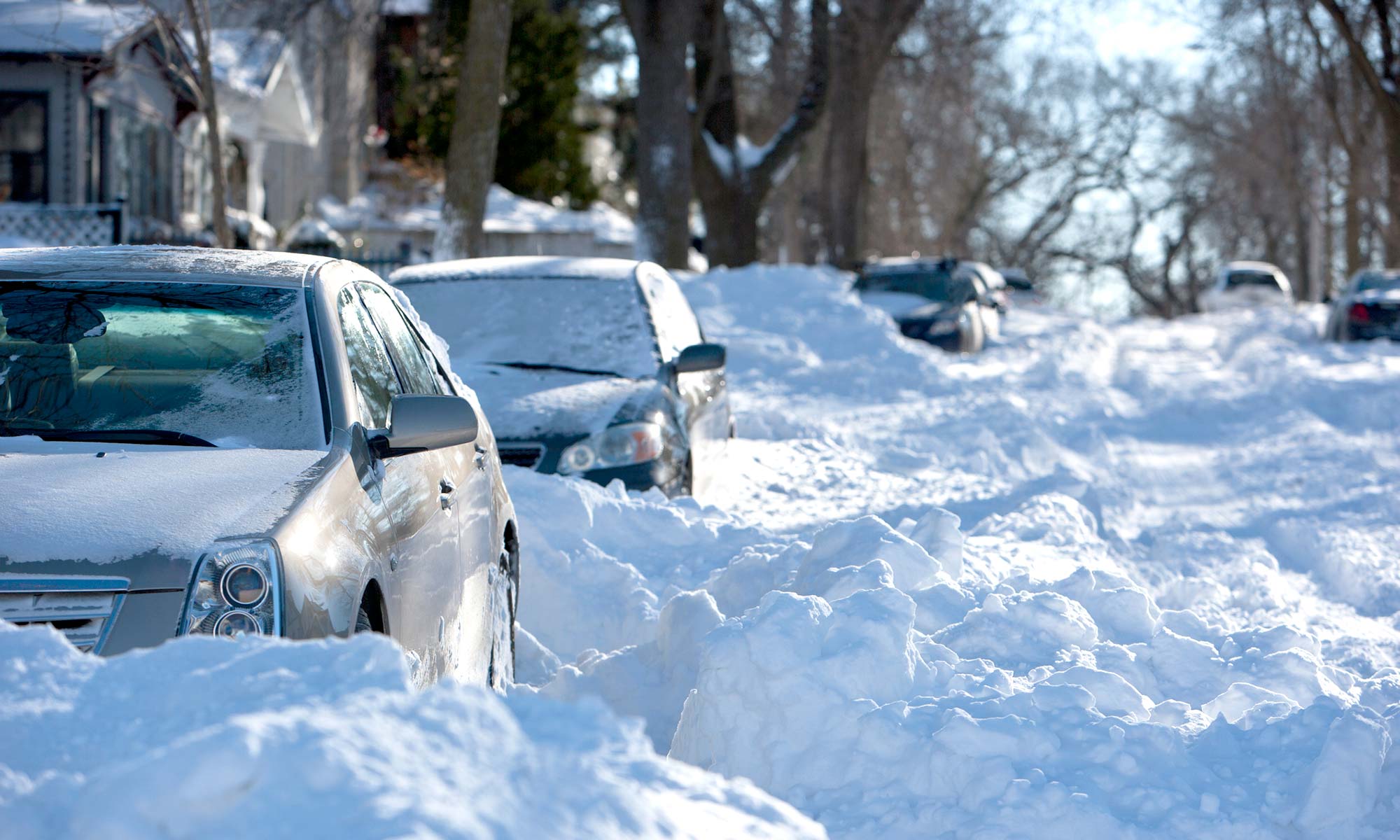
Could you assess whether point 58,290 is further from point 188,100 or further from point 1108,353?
point 1108,353

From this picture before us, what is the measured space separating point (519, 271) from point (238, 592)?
5.96 meters

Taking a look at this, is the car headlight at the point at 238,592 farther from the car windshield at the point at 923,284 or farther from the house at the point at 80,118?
the car windshield at the point at 923,284

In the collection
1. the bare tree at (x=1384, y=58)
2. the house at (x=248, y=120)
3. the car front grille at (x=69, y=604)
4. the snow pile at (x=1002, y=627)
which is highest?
the bare tree at (x=1384, y=58)

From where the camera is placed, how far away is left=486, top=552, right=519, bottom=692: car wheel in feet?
16.4

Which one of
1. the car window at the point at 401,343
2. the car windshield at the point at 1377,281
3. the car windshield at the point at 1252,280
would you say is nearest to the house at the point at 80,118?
the car window at the point at 401,343

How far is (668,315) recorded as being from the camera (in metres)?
9.30

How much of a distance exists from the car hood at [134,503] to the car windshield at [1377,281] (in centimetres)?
2458

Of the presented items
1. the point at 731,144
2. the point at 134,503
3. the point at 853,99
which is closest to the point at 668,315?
the point at 134,503

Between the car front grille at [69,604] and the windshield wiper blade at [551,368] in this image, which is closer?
the car front grille at [69,604]

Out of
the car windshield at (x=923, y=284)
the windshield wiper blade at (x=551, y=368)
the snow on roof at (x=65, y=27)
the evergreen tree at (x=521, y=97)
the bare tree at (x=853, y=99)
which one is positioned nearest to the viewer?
the windshield wiper blade at (x=551, y=368)

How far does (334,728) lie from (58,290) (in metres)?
2.31

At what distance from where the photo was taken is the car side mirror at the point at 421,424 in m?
4.03

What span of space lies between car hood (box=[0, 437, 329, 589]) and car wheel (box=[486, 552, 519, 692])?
4.33 ft

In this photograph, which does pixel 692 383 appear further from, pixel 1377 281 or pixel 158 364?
pixel 1377 281
